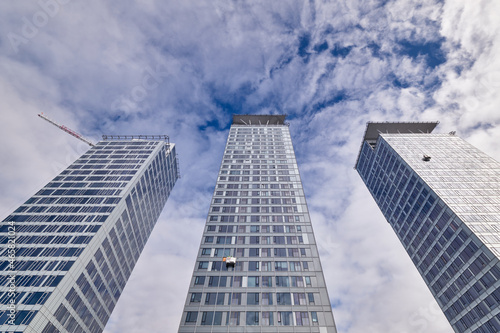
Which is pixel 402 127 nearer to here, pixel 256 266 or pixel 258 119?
pixel 258 119

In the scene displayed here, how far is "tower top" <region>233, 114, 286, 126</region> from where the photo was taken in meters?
124

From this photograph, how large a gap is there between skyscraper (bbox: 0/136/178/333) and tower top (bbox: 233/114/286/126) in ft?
132

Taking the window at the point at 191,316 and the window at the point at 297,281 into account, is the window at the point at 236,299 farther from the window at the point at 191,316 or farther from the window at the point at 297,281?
the window at the point at 297,281

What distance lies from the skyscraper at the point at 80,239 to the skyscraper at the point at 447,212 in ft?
325

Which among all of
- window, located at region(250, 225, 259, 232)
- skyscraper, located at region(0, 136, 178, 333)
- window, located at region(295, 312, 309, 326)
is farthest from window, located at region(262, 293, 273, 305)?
skyscraper, located at region(0, 136, 178, 333)

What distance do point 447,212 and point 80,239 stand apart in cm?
10297

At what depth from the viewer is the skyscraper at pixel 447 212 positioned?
6247cm

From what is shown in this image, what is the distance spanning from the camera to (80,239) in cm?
6656

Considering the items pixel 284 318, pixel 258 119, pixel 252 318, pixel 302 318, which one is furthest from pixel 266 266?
pixel 258 119

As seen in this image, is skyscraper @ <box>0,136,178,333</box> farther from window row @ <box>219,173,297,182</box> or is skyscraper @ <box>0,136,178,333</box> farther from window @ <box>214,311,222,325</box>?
window @ <box>214,311,222,325</box>

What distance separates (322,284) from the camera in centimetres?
5038

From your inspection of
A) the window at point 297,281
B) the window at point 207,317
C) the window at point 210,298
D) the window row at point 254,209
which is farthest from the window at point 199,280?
the window row at point 254,209

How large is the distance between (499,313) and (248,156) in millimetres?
77429

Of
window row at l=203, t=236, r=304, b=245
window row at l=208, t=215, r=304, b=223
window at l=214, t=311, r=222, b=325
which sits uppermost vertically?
window row at l=208, t=215, r=304, b=223
